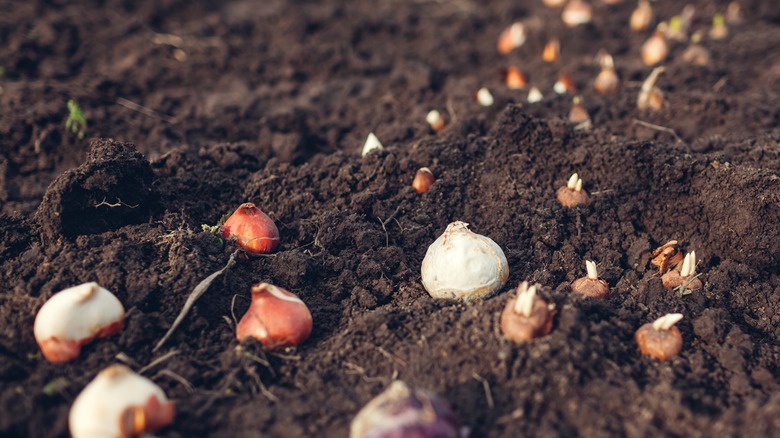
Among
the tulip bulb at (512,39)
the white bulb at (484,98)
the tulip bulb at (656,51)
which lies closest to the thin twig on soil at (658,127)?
the white bulb at (484,98)

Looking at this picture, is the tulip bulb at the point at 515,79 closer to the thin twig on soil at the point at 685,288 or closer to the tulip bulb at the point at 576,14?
the tulip bulb at the point at 576,14

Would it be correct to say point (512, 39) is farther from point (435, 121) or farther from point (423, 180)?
point (423, 180)

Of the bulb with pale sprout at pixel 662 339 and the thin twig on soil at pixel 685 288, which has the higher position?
the bulb with pale sprout at pixel 662 339

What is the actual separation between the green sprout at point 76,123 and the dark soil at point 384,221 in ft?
0.20

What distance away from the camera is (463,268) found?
2.75 meters

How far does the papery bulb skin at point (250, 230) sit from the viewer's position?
301 centimetres

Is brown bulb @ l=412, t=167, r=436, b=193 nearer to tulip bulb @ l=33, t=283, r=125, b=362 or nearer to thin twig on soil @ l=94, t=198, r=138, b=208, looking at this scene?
thin twig on soil @ l=94, t=198, r=138, b=208

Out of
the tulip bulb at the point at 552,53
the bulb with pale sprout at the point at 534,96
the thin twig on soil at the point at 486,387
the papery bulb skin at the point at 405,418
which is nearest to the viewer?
the papery bulb skin at the point at 405,418

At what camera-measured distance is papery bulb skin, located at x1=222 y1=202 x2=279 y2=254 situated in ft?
9.88

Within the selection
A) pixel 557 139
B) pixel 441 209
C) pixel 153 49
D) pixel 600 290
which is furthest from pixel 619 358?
pixel 153 49

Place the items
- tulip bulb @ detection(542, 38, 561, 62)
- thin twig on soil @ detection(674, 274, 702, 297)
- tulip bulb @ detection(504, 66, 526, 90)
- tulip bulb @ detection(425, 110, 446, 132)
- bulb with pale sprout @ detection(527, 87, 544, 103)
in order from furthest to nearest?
1. tulip bulb @ detection(542, 38, 561, 62)
2. tulip bulb @ detection(504, 66, 526, 90)
3. bulb with pale sprout @ detection(527, 87, 544, 103)
4. tulip bulb @ detection(425, 110, 446, 132)
5. thin twig on soil @ detection(674, 274, 702, 297)

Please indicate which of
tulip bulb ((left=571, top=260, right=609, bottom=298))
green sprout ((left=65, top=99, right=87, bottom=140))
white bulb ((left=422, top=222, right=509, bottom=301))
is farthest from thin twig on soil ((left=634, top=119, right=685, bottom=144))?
green sprout ((left=65, top=99, right=87, bottom=140))

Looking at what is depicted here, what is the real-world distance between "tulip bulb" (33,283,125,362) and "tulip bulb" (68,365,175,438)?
1.08 feet

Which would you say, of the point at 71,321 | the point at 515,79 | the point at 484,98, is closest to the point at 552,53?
the point at 515,79
